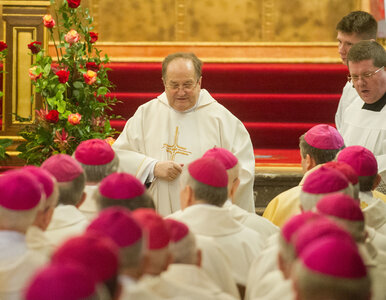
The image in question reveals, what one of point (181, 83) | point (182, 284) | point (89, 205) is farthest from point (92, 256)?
point (181, 83)

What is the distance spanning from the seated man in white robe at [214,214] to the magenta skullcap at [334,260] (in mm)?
1229

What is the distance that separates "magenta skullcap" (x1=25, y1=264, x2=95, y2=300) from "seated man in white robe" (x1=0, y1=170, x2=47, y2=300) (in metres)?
0.79

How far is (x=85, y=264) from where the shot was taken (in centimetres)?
166

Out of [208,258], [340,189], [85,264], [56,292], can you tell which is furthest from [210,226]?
[56,292]

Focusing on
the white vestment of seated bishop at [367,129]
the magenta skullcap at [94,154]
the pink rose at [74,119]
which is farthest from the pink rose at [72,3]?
the white vestment of seated bishop at [367,129]

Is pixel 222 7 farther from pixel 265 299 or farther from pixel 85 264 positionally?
pixel 85 264

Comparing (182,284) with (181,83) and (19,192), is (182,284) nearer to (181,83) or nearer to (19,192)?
(19,192)

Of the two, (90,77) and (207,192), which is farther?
(90,77)

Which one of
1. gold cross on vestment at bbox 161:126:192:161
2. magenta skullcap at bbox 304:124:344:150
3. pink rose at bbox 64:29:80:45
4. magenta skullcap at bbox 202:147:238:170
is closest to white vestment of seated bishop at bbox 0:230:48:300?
magenta skullcap at bbox 202:147:238:170

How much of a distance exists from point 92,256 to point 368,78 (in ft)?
Answer: 11.8

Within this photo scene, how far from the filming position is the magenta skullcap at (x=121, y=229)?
1.97 m

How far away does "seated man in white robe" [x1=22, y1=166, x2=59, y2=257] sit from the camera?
251 centimetres

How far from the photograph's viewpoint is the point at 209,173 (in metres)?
3.02

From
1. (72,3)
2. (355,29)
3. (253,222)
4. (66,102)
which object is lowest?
(253,222)
